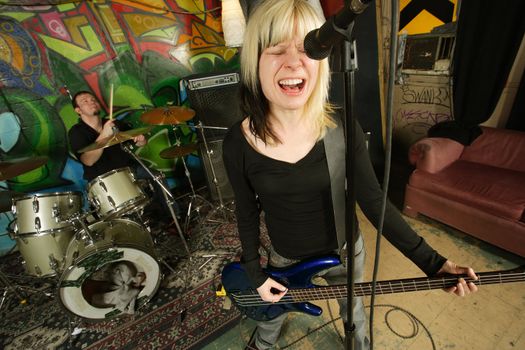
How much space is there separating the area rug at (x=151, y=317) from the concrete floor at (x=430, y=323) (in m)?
0.22

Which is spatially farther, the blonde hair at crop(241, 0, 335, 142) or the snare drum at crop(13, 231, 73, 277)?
the snare drum at crop(13, 231, 73, 277)

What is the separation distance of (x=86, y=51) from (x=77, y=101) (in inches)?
→ 32.1

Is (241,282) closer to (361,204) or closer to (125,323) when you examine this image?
(361,204)

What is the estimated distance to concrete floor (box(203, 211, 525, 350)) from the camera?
1562 mm

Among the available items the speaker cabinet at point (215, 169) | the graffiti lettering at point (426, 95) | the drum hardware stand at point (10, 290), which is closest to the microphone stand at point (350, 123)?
the speaker cabinet at point (215, 169)

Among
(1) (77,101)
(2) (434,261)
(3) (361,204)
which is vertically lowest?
(2) (434,261)

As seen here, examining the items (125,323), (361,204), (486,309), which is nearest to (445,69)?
(486,309)

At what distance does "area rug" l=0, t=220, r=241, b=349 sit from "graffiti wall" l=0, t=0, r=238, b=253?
1312 millimetres

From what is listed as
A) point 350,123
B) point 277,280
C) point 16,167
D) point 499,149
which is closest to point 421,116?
point 499,149

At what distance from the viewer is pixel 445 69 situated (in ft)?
9.16

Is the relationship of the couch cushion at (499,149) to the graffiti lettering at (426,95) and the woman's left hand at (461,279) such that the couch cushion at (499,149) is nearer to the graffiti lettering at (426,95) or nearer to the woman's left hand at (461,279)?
the graffiti lettering at (426,95)

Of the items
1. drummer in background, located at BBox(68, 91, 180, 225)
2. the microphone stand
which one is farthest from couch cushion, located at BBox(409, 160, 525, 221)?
drummer in background, located at BBox(68, 91, 180, 225)

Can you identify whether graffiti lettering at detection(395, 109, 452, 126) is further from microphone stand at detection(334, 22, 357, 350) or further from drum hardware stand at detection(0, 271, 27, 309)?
drum hardware stand at detection(0, 271, 27, 309)

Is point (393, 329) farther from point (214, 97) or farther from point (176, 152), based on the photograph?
point (214, 97)
